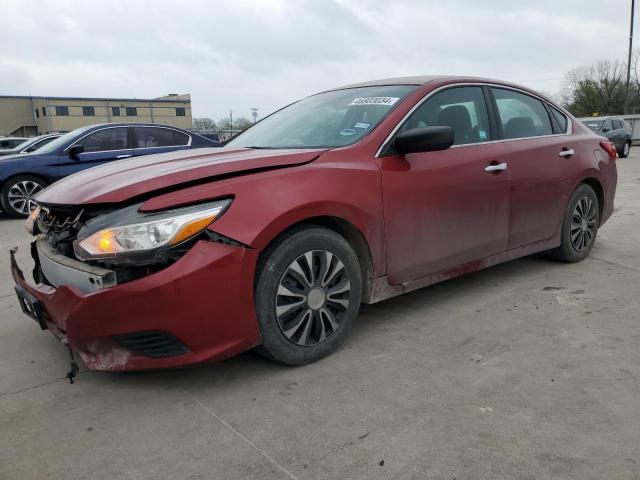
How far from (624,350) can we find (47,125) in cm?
6911

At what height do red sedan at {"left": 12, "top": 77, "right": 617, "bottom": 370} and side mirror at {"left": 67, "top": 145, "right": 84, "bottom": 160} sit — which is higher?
side mirror at {"left": 67, "top": 145, "right": 84, "bottom": 160}

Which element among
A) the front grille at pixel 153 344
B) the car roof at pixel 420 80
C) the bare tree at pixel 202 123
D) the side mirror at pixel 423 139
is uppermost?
the bare tree at pixel 202 123

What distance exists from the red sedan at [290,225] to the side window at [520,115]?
0.02 meters

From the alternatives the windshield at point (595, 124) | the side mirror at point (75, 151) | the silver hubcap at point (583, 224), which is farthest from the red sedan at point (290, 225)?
the windshield at point (595, 124)

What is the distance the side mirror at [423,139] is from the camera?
9.99 feet

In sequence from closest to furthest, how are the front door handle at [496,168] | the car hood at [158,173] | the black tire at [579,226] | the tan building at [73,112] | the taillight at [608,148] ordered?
the car hood at [158,173]
the front door handle at [496,168]
the black tire at [579,226]
the taillight at [608,148]
the tan building at [73,112]

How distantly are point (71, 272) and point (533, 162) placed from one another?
3228mm

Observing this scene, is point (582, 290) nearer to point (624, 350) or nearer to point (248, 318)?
point (624, 350)

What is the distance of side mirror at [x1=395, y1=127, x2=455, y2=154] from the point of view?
3.04m

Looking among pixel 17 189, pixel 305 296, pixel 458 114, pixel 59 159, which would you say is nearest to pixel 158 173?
pixel 305 296

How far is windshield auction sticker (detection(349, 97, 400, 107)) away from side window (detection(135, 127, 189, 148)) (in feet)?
19.7

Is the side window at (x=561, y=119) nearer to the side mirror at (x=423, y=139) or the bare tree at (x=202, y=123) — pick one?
the side mirror at (x=423, y=139)

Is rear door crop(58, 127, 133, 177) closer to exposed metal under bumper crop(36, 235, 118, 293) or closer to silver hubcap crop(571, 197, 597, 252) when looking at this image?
exposed metal under bumper crop(36, 235, 118, 293)

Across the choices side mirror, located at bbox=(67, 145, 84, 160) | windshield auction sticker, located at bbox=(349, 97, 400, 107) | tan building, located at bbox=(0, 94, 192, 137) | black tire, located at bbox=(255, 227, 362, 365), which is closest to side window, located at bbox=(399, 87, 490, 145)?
windshield auction sticker, located at bbox=(349, 97, 400, 107)
